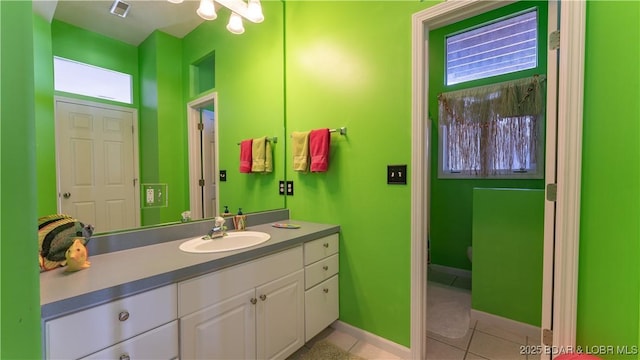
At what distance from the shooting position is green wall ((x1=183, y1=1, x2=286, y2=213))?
74.1 inches

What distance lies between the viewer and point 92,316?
2.75 ft

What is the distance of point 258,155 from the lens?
82.6 inches

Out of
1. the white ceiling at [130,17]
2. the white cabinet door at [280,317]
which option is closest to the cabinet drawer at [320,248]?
the white cabinet door at [280,317]

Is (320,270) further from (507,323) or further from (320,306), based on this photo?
(507,323)

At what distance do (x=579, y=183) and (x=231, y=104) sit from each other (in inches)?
83.4

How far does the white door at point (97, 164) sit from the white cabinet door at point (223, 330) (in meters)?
0.64

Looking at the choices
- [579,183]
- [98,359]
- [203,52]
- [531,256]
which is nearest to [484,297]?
[531,256]

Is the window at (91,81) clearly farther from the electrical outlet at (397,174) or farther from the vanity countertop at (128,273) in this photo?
the electrical outlet at (397,174)

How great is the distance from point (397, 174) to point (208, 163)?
4.22 feet

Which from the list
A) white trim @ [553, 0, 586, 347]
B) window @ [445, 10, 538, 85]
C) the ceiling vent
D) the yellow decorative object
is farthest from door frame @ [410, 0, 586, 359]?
the yellow decorative object

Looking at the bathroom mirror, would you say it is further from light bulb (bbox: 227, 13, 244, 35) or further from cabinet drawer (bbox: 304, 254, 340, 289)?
cabinet drawer (bbox: 304, 254, 340, 289)

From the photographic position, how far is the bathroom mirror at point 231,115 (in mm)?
1469

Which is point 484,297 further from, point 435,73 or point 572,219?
point 435,73

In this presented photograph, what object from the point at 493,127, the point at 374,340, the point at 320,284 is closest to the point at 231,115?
the point at 320,284
